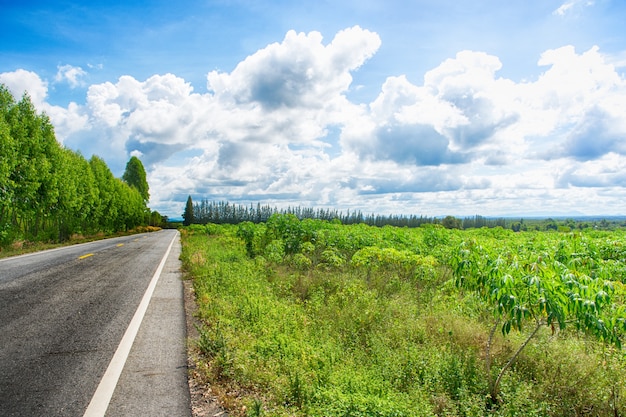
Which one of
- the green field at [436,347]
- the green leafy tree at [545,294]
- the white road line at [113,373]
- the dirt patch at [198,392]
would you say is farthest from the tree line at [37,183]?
the green leafy tree at [545,294]

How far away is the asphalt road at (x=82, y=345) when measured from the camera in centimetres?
407

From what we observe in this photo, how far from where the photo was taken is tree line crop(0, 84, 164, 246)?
830 inches

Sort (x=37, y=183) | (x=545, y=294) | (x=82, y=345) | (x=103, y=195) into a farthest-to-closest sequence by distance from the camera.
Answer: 1. (x=103, y=195)
2. (x=37, y=183)
3. (x=82, y=345)
4. (x=545, y=294)

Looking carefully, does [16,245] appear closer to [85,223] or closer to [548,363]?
[85,223]

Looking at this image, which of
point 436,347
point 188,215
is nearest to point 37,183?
point 436,347

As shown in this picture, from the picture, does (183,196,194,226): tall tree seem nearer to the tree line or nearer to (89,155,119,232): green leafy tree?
(89,155,119,232): green leafy tree

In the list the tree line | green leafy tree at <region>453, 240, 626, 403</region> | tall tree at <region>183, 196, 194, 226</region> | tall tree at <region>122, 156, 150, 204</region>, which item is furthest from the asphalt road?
tall tree at <region>183, 196, 194, 226</region>

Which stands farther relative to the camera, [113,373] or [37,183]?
[37,183]

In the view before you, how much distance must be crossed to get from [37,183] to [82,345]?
884 inches

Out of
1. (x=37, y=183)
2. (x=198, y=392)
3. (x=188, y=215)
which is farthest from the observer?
(x=188, y=215)

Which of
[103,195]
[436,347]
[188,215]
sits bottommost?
[436,347]

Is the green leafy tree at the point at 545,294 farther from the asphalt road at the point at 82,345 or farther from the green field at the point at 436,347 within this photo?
the asphalt road at the point at 82,345

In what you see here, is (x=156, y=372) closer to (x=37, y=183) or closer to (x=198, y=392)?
(x=198, y=392)

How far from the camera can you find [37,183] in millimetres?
23438
